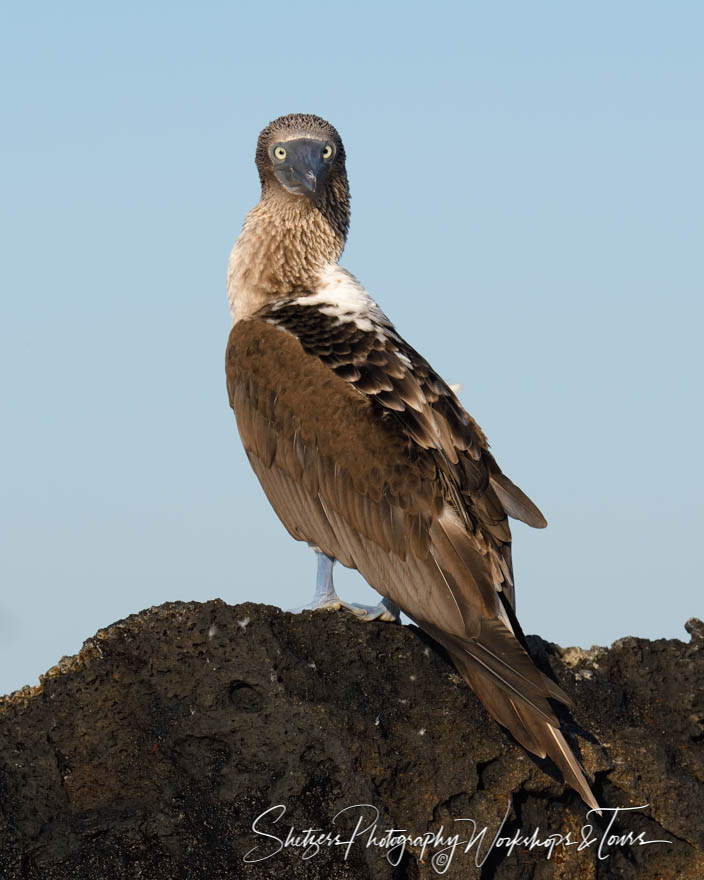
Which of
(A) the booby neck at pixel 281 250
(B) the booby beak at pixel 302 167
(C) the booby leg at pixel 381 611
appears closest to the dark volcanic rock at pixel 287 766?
(C) the booby leg at pixel 381 611

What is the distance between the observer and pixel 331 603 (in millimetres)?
8719

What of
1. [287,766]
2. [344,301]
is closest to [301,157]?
[344,301]

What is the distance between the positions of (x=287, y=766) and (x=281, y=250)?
4.81 meters

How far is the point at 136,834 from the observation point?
6785 mm

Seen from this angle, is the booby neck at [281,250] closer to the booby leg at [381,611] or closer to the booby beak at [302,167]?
the booby beak at [302,167]

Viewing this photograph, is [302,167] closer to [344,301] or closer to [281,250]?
[281,250]

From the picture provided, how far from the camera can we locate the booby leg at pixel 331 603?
27.8ft

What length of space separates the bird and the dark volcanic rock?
1.26ft

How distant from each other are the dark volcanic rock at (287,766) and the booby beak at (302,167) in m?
4.09

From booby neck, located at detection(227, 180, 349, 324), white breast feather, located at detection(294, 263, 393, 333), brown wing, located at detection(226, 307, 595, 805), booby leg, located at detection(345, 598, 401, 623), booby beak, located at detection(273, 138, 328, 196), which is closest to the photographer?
brown wing, located at detection(226, 307, 595, 805)

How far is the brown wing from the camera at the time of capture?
7430 mm
